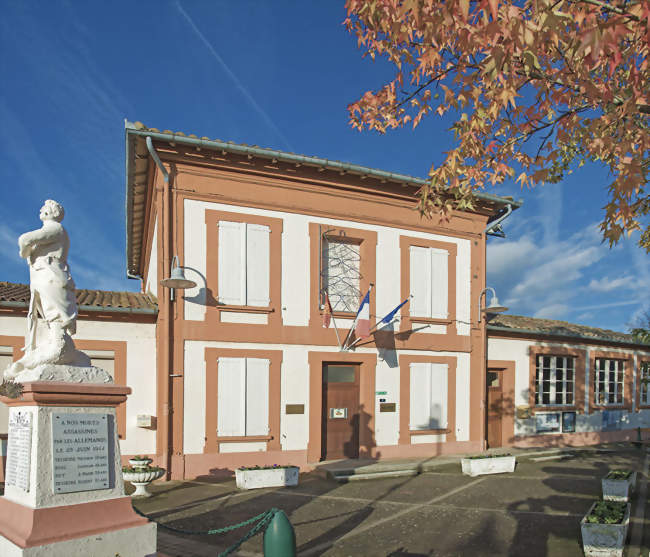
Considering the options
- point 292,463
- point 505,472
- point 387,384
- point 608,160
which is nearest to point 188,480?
point 292,463

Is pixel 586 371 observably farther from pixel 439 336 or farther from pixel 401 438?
pixel 401 438

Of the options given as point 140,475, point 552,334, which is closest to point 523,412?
point 552,334

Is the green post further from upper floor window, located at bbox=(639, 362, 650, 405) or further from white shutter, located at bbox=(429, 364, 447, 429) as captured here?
upper floor window, located at bbox=(639, 362, 650, 405)

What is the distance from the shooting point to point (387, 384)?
43.7 ft

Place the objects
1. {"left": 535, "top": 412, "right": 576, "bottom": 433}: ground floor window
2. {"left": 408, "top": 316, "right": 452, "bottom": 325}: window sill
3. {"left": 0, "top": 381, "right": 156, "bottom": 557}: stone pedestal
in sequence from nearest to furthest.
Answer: {"left": 0, "top": 381, "right": 156, "bottom": 557}: stone pedestal
{"left": 408, "top": 316, "right": 452, "bottom": 325}: window sill
{"left": 535, "top": 412, "right": 576, "bottom": 433}: ground floor window

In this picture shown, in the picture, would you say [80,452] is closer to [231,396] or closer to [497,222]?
[231,396]

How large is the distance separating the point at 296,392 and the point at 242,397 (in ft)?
4.11

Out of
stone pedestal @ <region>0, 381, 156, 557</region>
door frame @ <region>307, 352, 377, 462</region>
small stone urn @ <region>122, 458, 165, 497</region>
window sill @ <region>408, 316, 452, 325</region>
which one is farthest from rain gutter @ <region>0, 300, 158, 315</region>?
stone pedestal @ <region>0, 381, 156, 557</region>

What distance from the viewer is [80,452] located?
450 cm

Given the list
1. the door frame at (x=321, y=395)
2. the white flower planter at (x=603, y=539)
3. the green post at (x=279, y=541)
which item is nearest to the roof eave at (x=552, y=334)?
the door frame at (x=321, y=395)

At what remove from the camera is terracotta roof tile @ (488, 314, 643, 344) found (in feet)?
53.6

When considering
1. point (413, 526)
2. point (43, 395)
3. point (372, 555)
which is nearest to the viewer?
point (43, 395)

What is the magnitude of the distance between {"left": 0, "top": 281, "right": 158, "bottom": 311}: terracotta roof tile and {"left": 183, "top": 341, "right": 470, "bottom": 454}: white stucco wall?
1556 mm

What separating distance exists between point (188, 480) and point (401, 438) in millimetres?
5153
